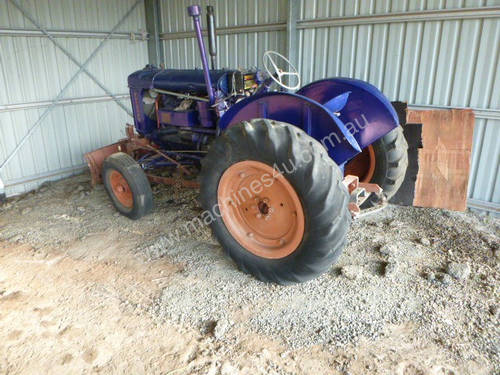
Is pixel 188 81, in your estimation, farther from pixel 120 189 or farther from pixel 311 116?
pixel 311 116

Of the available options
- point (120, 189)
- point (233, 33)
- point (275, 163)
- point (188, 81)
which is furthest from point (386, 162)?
point (233, 33)

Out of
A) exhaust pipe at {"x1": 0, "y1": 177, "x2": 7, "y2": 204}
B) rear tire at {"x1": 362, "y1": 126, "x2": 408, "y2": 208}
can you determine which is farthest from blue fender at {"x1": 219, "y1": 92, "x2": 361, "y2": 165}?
exhaust pipe at {"x1": 0, "y1": 177, "x2": 7, "y2": 204}

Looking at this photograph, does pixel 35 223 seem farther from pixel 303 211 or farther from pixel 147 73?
pixel 303 211

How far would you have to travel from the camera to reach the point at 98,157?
4133 mm

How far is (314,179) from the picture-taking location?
2.01 m

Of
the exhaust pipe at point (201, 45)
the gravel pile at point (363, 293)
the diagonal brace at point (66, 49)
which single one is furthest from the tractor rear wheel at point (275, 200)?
the diagonal brace at point (66, 49)

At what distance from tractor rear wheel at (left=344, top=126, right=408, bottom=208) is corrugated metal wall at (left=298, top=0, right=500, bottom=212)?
101cm

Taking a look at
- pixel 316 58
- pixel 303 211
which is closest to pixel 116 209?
pixel 303 211

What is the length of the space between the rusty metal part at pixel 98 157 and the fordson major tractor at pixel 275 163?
53 centimetres

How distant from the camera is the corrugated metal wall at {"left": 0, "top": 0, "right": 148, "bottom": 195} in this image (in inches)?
179

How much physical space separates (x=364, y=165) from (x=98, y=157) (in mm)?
2703

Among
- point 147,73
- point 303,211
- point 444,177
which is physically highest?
point 147,73

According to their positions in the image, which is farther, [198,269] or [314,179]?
[198,269]

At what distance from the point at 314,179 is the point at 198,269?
3.91 ft
